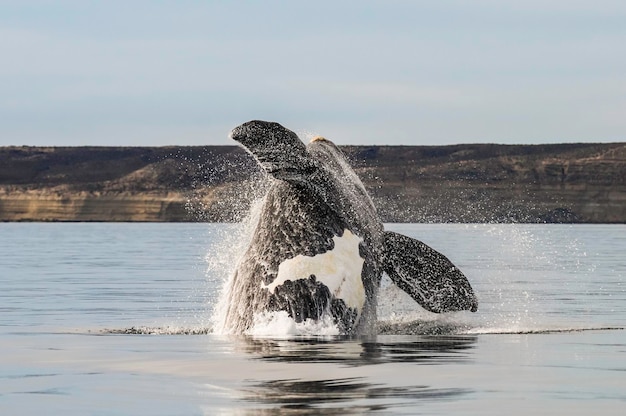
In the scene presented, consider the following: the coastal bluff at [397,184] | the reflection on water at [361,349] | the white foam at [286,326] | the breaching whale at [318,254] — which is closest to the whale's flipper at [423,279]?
the breaching whale at [318,254]

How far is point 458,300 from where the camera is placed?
16016mm

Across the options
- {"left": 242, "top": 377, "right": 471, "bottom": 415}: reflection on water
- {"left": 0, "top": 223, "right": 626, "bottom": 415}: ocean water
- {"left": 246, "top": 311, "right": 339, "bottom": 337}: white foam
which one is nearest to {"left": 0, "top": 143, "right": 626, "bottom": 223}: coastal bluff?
{"left": 0, "top": 223, "right": 626, "bottom": 415}: ocean water

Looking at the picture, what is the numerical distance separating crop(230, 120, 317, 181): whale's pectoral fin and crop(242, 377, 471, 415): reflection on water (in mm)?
4232

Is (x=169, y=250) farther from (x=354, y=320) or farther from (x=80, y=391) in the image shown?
(x=80, y=391)

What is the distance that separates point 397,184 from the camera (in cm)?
15050

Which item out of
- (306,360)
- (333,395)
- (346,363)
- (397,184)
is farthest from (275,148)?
(397,184)

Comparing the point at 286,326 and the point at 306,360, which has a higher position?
the point at 286,326

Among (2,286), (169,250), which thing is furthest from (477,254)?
(2,286)

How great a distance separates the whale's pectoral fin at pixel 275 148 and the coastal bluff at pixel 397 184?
11994cm

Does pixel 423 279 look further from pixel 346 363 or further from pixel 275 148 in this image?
pixel 346 363

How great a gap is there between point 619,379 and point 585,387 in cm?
60

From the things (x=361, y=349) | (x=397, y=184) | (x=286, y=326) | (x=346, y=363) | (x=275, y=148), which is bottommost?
(x=346, y=363)

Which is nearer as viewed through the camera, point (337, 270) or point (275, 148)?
point (275, 148)

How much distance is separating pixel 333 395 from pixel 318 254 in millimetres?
4966
